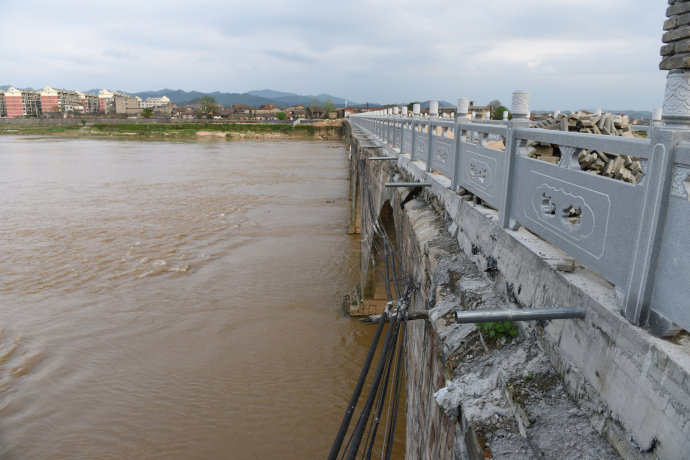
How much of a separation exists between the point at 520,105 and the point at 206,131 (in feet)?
251

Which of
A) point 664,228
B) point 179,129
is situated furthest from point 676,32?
point 179,129

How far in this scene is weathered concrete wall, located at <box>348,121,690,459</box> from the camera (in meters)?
1.70

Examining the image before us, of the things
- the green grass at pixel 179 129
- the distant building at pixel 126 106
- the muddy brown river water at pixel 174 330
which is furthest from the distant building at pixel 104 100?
the muddy brown river water at pixel 174 330

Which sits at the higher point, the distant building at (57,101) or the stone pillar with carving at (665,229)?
the distant building at (57,101)

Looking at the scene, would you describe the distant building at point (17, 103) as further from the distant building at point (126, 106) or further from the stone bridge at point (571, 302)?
the stone bridge at point (571, 302)

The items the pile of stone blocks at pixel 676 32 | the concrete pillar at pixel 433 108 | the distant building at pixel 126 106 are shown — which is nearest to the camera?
the pile of stone blocks at pixel 676 32

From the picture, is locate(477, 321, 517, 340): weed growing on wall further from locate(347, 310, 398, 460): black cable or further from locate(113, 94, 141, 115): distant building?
locate(113, 94, 141, 115): distant building

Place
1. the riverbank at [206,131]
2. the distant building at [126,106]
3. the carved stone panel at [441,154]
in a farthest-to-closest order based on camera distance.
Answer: the distant building at [126,106], the riverbank at [206,131], the carved stone panel at [441,154]

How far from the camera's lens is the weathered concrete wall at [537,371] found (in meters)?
1.70

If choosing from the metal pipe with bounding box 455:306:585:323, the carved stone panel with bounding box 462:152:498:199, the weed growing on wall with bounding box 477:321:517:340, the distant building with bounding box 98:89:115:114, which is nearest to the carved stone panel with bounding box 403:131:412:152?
the carved stone panel with bounding box 462:152:498:199

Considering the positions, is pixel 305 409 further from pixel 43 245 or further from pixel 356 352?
pixel 43 245

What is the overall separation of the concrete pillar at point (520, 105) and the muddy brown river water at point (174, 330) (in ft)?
19.9

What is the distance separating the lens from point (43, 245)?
1686 cm

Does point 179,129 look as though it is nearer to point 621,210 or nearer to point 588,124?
point 588,124
